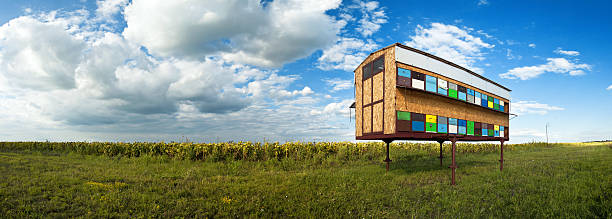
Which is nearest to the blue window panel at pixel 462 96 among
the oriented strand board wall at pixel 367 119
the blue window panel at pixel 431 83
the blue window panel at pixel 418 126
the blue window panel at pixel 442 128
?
the blue window panel at pixel 442 128

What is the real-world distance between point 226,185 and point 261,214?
2844 millimetres

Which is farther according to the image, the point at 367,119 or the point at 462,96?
the point at 462,96

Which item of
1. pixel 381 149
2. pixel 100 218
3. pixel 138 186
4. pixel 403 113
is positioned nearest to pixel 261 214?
pixel 100 218

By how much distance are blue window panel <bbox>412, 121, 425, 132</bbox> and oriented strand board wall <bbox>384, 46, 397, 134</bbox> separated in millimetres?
787

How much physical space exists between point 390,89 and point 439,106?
224 centimetres

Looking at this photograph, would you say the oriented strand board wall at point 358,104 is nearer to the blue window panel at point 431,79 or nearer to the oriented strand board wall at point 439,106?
the oriented strand board wall at point 439,106

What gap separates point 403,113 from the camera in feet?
29.7

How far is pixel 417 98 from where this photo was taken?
30.8ft

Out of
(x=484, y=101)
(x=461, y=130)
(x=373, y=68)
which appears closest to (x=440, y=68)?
(x=373, y=68)

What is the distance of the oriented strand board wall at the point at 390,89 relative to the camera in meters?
8.98

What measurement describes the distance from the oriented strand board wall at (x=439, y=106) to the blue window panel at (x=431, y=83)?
0.62ft

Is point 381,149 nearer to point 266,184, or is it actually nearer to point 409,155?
point 409,155

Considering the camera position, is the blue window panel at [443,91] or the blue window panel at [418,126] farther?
the blue window panel at [443,91]

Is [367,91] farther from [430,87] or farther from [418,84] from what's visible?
[430,87]
